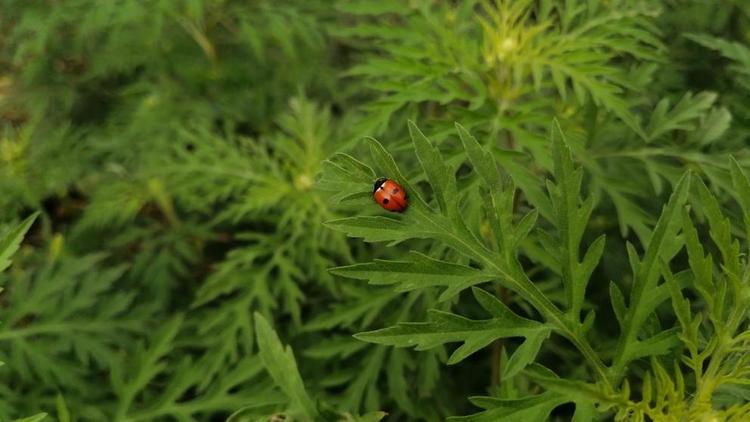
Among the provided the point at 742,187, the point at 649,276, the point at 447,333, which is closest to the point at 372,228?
the point at 447,333

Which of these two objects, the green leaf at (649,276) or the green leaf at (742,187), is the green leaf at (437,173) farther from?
the green leaf at (742,187)

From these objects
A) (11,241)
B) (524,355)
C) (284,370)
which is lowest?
(284,370)

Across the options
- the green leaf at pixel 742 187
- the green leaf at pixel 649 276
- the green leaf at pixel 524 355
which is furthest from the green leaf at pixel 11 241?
the green leaf at pixel 742 187

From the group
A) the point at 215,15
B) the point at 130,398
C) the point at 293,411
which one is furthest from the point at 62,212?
the point at 293,411

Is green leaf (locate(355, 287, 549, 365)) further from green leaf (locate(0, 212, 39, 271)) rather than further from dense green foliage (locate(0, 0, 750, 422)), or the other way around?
green leaf (locate(0, 212, 39, 271))

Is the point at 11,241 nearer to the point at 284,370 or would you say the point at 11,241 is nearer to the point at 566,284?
the point at 284,370

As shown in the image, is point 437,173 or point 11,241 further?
point 11,241
